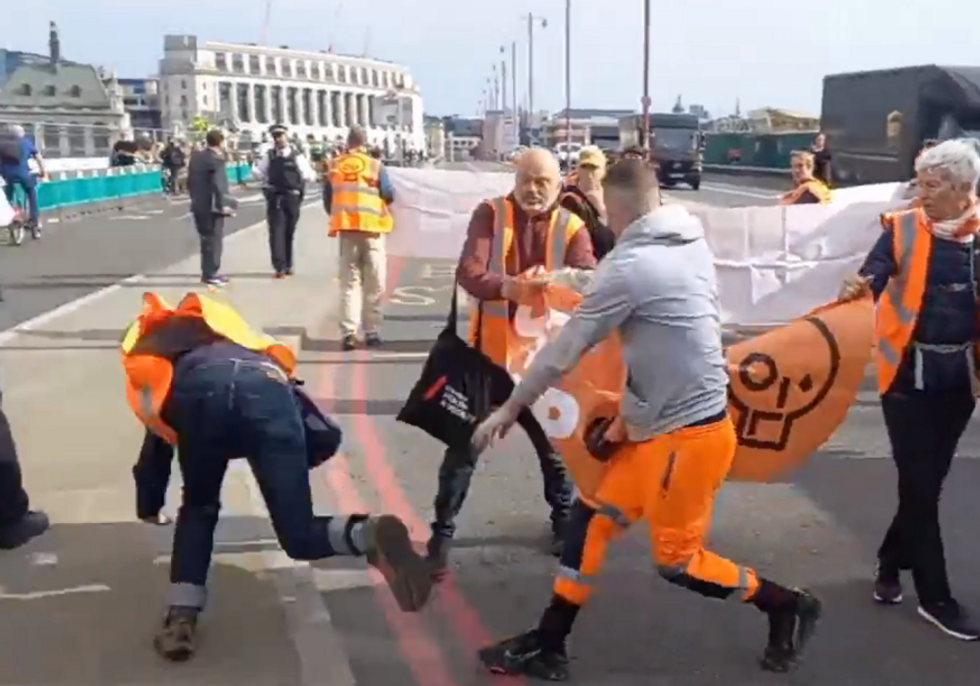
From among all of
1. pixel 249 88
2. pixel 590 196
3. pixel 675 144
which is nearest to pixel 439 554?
pixel 590 196

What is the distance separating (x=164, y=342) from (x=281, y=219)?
10.9 metres

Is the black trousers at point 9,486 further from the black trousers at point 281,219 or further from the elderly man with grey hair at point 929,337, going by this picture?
the black trousers at point 281,219

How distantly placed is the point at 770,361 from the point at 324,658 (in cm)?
197

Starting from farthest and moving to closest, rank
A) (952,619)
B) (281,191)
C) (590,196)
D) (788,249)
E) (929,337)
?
(281,191)
(788,249)
(590,196)
(952,619)
(929,337)

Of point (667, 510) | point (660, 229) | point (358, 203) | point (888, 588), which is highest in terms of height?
point (660, 229)

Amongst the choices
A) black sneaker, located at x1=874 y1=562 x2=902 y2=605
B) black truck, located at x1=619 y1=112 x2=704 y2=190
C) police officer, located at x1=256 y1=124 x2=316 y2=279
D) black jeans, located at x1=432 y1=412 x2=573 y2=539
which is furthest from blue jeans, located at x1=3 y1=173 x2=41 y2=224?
black truck, located at x1=619 y1=112 x2=704 y2=190

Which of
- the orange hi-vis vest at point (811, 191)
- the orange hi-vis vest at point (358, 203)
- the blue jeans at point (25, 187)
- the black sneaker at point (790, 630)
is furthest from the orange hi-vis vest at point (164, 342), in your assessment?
the blue jeans at point (25, 187)

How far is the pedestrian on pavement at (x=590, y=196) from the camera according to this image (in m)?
6.32

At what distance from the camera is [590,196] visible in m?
7.04

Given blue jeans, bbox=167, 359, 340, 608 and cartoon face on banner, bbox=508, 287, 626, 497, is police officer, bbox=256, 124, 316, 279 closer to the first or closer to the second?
cartoon face on banner, bbox=508, 287, 626, 497

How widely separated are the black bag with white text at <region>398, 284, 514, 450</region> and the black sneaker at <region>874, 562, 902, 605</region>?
169 centimetres

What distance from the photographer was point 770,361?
458cm

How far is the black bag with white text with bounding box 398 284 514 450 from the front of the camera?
496cm

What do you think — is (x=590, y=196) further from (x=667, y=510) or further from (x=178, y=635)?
(x=178, y=635)
